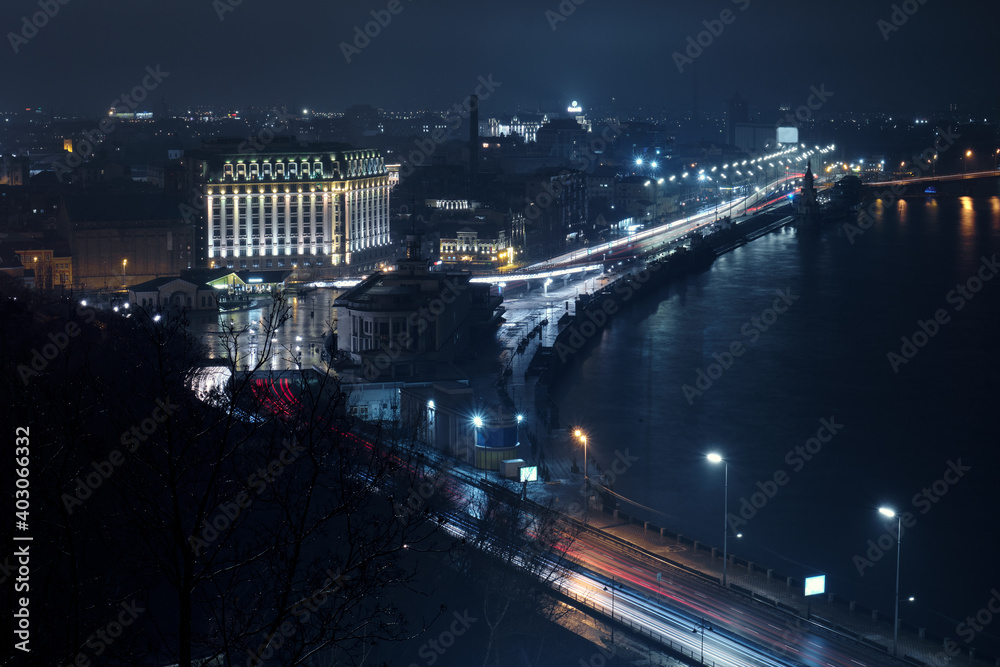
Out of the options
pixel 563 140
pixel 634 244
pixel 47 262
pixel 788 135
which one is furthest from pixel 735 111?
pixel 47 262

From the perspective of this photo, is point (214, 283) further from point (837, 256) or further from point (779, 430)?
point (837, 256)

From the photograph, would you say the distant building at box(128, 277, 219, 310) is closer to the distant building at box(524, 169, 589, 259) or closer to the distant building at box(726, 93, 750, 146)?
the distant building at box(524, 169, 589, 259)

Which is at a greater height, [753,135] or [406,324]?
[753,135]

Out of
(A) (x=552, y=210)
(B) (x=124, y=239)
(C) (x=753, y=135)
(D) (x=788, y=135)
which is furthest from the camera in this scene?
(C) (x=753, y=135)

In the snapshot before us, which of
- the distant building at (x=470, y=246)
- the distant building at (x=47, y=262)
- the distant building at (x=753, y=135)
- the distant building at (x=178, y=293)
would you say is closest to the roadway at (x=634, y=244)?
the distant building at (x=470, y=246)

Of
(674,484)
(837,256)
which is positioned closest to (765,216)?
(837,256)

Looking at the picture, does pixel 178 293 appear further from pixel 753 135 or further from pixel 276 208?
pixel 753 135

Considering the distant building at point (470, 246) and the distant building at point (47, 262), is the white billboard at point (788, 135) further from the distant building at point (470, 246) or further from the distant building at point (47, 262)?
the distant building at point (47, 262)
